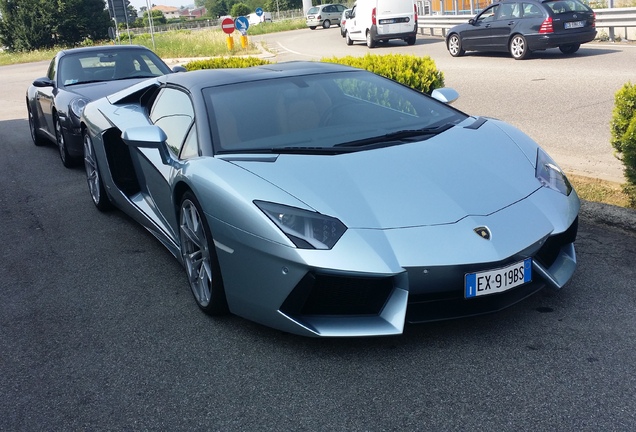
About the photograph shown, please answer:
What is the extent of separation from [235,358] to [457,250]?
121cm

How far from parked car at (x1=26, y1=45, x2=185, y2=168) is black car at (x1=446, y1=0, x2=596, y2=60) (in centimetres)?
1083

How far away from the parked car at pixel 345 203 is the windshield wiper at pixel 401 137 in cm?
2

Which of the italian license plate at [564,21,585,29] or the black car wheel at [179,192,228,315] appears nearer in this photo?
the black car wheel at [179,192,228,315]

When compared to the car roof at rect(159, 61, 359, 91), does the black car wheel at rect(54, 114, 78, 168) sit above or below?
below

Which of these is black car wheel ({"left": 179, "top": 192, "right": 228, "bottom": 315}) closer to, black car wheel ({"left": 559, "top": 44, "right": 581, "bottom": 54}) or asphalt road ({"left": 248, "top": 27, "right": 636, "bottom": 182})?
asphalt road ({"left": 248, "top": 27, "right": 636, "bottom": 182})

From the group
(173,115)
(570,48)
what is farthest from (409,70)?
(570,48)

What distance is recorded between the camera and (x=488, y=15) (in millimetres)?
20281

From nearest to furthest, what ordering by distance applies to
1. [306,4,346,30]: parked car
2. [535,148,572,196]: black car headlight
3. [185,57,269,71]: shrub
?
[535,148,572,196]: black car headlight, [185,57,269,71]: shrub, [306,4,346,30]: parked car

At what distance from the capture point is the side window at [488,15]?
65.7 feet

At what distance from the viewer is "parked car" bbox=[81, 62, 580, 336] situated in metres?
3.61

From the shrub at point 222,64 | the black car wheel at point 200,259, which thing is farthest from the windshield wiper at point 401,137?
the shrub at point 222,64

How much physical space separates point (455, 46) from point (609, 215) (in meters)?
16.9

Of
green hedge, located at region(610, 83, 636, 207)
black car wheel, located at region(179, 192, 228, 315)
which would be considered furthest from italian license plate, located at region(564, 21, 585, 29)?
black car wheel, located at region(179, 192, 228, 315)

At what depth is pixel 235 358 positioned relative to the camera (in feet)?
12.7
